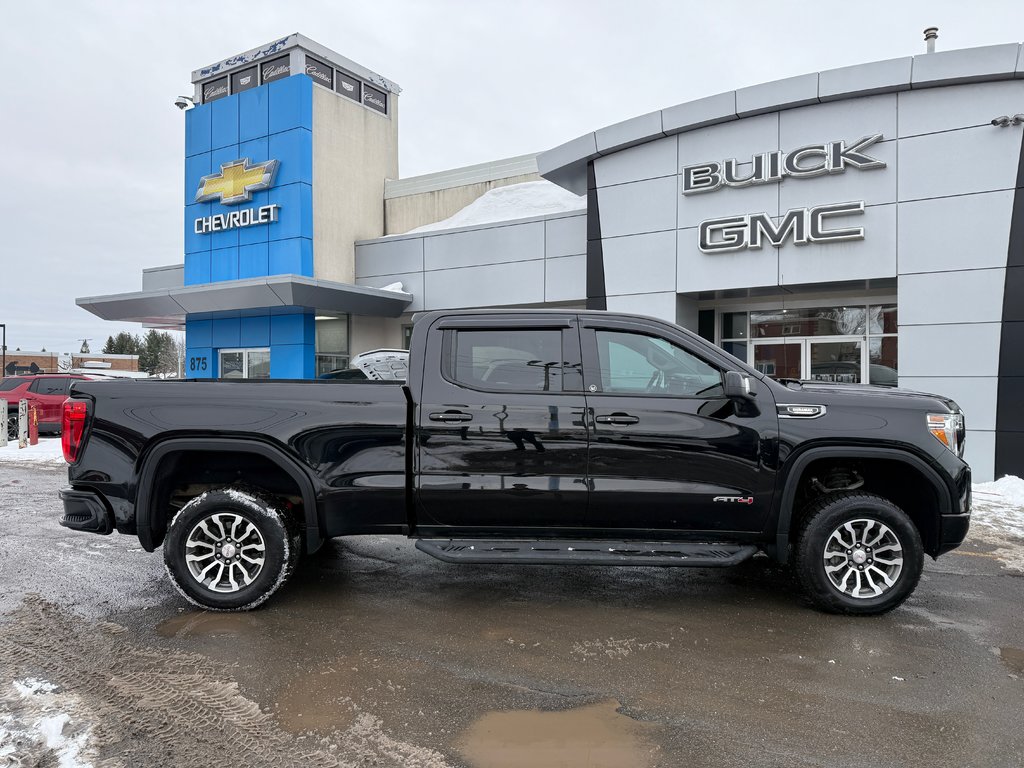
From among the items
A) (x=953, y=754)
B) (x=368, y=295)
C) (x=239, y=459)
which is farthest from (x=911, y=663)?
(x=368, y=295)

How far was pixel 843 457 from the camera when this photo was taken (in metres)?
4.46

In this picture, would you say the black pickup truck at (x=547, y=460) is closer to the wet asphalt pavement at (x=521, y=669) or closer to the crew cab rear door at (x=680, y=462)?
the crew cab rear door at (x=680, y=462)

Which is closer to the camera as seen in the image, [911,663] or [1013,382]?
[911,663]

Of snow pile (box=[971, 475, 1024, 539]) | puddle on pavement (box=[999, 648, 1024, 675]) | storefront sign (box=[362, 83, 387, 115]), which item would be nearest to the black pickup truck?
puddle on pavement (box=[999, 648, 1024, 675])

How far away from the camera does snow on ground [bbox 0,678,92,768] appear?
2807 mm

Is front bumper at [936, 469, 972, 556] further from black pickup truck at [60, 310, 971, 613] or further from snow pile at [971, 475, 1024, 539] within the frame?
snow pile at [971, 475, 1024, 539]

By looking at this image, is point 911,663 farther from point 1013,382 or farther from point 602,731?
point 1013,382

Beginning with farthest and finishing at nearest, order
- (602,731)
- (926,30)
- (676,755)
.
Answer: (926,30), (602,731), (676,755)

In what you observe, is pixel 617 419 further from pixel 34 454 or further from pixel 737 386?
pixel 34 454

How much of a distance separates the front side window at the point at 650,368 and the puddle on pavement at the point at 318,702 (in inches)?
91.0

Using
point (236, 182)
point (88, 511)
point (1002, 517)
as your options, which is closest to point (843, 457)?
point (88, 511)

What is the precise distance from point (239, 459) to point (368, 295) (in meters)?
Answer: 12.1

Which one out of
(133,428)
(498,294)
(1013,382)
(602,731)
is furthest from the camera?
(498,294)

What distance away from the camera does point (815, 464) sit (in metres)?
4.61
